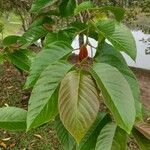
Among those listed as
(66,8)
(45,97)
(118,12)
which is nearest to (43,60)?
(45,97)

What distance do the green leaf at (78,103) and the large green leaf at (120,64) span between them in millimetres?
108

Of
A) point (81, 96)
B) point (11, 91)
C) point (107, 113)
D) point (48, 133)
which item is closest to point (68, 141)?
point (107, 113)

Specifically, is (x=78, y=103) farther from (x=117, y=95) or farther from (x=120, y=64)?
(x=120, y=64)

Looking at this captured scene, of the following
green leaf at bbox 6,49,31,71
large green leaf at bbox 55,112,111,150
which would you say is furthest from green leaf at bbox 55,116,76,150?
green leaf at bbox 6,49,31,71

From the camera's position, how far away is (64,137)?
887 millimetres

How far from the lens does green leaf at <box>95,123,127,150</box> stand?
76 cm

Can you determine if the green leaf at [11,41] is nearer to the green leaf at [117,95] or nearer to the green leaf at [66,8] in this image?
the green leaf at [66,8]

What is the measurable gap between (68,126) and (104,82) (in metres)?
0.11

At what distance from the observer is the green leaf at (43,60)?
816mm

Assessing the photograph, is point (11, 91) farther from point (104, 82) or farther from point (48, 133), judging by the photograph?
point (104, 82)

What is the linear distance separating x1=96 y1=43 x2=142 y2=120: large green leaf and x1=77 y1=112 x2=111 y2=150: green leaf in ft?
0.27

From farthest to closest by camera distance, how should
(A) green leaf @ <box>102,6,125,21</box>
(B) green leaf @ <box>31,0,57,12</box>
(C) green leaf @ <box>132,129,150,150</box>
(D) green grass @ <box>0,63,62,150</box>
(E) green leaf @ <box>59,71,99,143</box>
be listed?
(D) green grass @ <box>0,63,62,150</box> < (B) green leaf @ <box>31,0,57,12</box> < (A) green leaf @ <box>102,6,125,21</box> < (C) green leaf @ <box>132,129,150,150</box> < (E) green leaf @ <box>59,71,99,143</box>

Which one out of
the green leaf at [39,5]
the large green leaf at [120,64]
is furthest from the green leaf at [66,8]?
the large green leaf at [120,64]

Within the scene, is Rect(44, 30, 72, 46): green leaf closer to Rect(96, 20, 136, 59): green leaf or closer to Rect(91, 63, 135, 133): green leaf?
Rect(96, 20, 136, 59): green leaf
